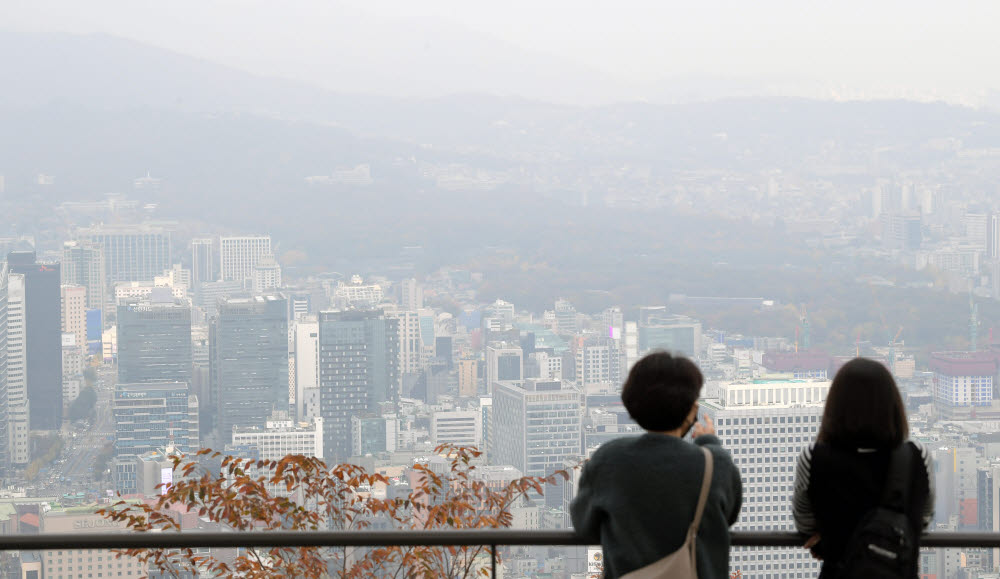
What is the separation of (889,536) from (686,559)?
242 mm

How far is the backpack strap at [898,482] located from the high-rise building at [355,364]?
33.9 meters

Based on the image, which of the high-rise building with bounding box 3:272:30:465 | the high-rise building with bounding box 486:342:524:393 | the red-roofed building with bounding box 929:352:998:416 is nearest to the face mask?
the red-roofed building with bounding box 929:352:998:416

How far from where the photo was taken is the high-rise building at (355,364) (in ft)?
118

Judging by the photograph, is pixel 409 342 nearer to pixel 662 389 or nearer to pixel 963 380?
pixel 963 380

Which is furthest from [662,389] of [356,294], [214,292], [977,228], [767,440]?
[214,292]

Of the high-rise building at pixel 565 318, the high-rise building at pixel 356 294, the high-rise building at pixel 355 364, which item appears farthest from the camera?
the high-rise building at pixel 356 294

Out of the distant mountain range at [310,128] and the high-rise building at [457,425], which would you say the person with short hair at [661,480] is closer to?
the high-rise building at [457,425]

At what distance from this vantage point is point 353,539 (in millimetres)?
1267

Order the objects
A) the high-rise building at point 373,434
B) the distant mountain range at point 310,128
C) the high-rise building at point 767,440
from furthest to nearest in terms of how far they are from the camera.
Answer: the distant mountain range at point 310,128, the high-rise building at point 373,434, the high-rise building at point 767,440

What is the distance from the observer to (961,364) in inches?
1189

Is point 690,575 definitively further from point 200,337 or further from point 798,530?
point 200,337

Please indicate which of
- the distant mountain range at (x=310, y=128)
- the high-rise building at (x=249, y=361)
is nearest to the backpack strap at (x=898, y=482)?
the high-rise building at (x=249, y=361)

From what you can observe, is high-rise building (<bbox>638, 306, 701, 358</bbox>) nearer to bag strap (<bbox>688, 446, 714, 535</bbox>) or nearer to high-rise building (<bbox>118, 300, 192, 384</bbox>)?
high-rise building (<bbox>118, 300, 192, 384</bbox>)

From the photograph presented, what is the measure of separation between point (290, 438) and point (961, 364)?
23.0 meters
